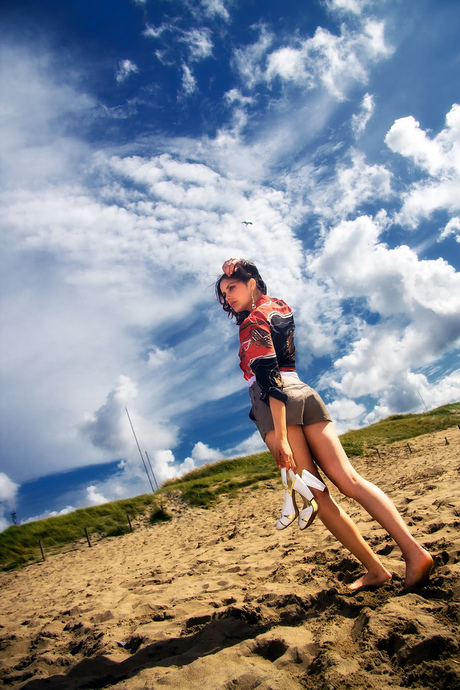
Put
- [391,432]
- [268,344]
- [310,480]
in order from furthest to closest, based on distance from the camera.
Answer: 1. [391,432]
2. [268,344]
3. [310,480]

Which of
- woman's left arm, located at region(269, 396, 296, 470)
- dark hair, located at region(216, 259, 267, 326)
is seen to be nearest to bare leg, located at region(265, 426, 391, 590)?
woman's left arm, located at region(269, 396, 296, 470)

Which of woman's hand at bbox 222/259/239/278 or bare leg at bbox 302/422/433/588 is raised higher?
woman's hand at bbox 222/259/239/278

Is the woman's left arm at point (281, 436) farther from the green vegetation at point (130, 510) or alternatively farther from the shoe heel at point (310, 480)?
the green vegetation at point (130, 510)

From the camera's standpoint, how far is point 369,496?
2.33 metres

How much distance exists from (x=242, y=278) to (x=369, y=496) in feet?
6.01

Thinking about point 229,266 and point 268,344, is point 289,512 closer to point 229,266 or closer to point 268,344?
point 268,344

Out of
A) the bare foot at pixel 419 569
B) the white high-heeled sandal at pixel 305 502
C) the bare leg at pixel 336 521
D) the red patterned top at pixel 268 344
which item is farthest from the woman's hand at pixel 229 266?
the bare foot at pixel 419 569

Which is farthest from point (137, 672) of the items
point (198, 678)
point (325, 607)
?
point (325, 607)

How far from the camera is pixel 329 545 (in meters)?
4.18

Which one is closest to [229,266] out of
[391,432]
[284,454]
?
[284,454]

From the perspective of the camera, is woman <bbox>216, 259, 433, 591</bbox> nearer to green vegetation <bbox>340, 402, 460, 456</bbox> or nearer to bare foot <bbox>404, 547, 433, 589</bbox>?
bare foot <bbox>404, 547, 433, 589</bbox>

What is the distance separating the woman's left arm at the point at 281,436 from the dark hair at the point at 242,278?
83 cm

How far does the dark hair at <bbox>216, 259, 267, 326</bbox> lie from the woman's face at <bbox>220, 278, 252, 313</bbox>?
0.03m

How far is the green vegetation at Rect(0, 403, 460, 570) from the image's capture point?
12039mm
